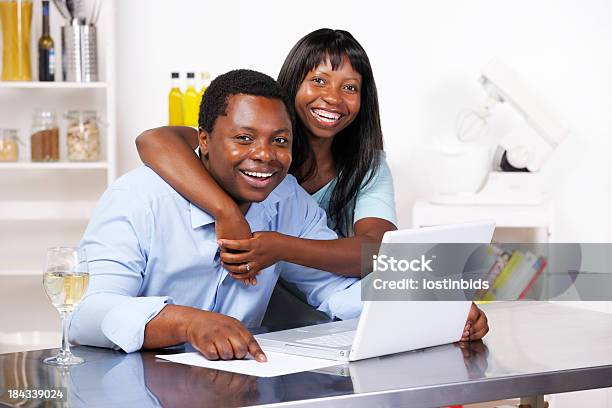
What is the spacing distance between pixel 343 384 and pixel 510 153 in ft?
7.88

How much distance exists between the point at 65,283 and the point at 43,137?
219 cm

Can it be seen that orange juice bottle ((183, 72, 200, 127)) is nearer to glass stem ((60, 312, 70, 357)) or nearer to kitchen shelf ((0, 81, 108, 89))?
kitchen shelf ((0, 81, 108, 89))

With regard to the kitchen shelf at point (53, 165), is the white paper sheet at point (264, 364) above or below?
below

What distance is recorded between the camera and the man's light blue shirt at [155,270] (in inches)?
62.6

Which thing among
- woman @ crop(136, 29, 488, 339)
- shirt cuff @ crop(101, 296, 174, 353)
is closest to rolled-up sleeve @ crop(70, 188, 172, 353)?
shirt cuff @ crop(101, 296, 174, 353)

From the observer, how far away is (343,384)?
1322 millimetres

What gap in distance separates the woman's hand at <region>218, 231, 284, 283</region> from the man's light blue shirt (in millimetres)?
36

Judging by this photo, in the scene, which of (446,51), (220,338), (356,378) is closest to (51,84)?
(446,51)

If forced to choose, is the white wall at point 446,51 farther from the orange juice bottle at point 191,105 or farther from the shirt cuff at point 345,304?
the shirt cuff at point 345,304

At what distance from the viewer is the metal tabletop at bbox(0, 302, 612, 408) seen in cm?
126

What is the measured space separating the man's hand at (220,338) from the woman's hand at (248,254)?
11.2 inches

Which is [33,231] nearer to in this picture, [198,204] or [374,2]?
[374,2]

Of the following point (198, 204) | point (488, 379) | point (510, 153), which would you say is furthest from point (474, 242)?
point (510, 153)

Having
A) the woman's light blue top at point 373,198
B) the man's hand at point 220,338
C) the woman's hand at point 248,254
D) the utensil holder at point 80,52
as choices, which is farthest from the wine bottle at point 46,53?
the man's hand at point 220,338
